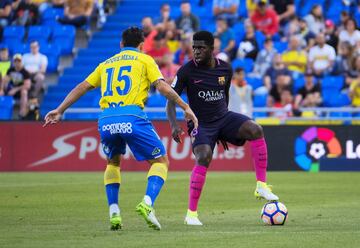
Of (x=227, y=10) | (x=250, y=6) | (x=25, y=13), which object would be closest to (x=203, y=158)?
(x=227, y=10)

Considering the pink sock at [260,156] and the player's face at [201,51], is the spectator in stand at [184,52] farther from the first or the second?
the player's face at [201,51]

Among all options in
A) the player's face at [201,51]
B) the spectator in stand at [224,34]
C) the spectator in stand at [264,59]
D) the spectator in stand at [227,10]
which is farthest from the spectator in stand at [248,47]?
the player's face at [201,51]

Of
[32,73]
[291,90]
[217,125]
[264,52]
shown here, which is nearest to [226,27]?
[264,52]

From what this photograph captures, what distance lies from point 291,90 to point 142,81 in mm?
14700

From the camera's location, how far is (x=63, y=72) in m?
29.7

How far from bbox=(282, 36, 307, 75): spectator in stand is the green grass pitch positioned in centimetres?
438

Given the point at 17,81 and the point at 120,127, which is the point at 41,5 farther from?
the point at 120,127

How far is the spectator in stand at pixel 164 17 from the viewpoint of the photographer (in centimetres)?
2900

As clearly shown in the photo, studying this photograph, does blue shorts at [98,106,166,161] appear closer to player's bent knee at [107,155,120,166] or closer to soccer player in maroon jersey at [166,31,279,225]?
player's bent knee at [107,155,120,166]

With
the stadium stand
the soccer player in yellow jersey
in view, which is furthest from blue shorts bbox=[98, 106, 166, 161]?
the stadium stand

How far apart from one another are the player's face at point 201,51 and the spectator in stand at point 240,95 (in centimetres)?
1207

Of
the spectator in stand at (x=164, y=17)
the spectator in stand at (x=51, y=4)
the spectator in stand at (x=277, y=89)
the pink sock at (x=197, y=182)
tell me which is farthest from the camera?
the spectator in stand at (x=51, y=4)

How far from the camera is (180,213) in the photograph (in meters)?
14.5

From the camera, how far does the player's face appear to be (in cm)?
1300
